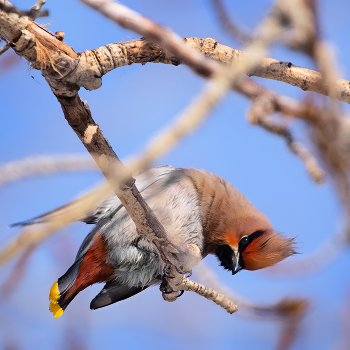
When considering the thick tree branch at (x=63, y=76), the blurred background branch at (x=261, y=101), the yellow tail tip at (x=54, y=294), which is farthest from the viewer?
the yellow tail tip at (x=54, y=294)

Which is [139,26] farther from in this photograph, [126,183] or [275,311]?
[275,311]

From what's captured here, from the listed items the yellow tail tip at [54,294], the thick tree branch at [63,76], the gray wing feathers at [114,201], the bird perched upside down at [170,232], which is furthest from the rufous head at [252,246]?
the thick tree branch at [63,76]

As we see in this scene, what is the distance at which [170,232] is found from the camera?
2363 mm

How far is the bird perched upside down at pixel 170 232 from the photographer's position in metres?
2.56

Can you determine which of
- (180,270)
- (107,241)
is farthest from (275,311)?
(107,241)

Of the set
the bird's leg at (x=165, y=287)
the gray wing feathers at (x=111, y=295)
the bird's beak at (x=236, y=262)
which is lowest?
the gray wing feathers at (x=111, y=295)

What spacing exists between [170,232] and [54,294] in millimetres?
928

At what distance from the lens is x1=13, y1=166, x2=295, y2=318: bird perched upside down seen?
2562 millimetres

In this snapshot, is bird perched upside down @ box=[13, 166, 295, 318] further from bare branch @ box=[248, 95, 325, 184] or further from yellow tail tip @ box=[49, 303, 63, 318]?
bare branch @ box=[248, 95, 325, 184]

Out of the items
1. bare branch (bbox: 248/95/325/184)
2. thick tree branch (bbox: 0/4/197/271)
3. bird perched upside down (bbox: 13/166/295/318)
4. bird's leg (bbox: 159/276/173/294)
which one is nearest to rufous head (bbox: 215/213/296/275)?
bird perched upside down (bbox: 13/166/295/318)

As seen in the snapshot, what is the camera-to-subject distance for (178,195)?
2.63m

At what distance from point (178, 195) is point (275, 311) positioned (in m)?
1.04

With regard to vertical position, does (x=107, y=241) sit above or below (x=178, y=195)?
below

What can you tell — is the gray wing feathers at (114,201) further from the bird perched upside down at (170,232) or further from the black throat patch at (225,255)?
the black throat patch at (225,255)
